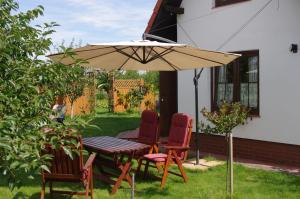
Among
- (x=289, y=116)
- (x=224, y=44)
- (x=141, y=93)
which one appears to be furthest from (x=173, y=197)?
(x=141, y=93)

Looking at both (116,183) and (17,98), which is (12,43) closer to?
(17,98)

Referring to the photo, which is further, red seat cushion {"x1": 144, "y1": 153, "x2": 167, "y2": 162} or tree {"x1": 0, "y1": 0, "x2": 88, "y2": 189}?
red seat cushion {"x1": 144, "y1": 153, "x2": 167, "y2": 162}

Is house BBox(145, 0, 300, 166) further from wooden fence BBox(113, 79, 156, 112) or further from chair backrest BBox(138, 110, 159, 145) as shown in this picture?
wooden fence BBox(113, 79, 156, 112)

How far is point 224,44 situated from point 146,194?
489 cm

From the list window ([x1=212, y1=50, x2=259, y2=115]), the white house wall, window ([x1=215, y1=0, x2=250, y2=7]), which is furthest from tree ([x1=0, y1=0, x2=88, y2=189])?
window ([x1=215, y1=0, x2=250, y2=7])

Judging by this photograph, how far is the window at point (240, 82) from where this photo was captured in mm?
9703

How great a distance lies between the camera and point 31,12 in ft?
10.6

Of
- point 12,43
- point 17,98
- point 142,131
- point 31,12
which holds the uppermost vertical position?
point 31,12

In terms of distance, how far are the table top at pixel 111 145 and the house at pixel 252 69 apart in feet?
10.8

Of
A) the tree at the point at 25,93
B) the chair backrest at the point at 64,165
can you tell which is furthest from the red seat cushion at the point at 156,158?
the tree at the point at 25,93

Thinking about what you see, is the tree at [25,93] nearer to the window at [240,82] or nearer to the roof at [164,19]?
the window at [240,82]

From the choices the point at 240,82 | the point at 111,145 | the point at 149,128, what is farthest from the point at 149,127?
the point at 240,82

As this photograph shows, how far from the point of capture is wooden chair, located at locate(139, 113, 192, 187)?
7.25m

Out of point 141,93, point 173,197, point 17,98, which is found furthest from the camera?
point 141,93
